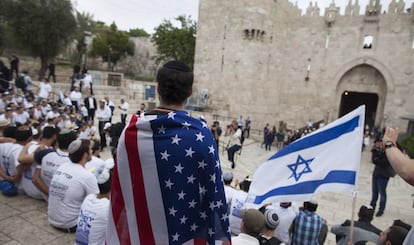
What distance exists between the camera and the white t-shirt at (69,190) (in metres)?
2.83

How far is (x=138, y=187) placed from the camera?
4.81ft

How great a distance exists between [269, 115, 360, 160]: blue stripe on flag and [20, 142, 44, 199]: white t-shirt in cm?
308

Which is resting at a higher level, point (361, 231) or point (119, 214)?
point (119, 214)

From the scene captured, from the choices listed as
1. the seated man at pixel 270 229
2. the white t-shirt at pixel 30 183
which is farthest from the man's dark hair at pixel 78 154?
the seated man at pixel 270 229

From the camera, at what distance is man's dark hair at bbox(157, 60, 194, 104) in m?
1.47

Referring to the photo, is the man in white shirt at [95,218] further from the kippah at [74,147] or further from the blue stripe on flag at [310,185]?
the blue stripe on flag at [310,185]

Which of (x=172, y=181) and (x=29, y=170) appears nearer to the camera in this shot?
(x=172, y=181)

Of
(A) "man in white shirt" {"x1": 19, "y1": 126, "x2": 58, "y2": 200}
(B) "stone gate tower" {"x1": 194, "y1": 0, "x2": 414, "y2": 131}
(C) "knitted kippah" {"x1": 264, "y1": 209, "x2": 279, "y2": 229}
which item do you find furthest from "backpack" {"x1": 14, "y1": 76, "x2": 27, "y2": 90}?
(C) "knitted kippah" {"x1": 264, "y1": 209, "x2": 279, "y2": 229}

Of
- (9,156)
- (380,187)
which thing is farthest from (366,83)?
(9,156)

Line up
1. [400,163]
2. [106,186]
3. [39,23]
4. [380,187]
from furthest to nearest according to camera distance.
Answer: [39,23] → [380,187] → [106,186] → [400,163]

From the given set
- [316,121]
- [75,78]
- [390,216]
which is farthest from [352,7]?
[75,78]

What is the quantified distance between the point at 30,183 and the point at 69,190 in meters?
1.26

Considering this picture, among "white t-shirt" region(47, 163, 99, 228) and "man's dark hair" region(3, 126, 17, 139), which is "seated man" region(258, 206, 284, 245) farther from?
"man's dark hair" region(3, 126, 17, 139)

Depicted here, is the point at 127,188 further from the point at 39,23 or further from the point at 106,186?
the point at 39,23
